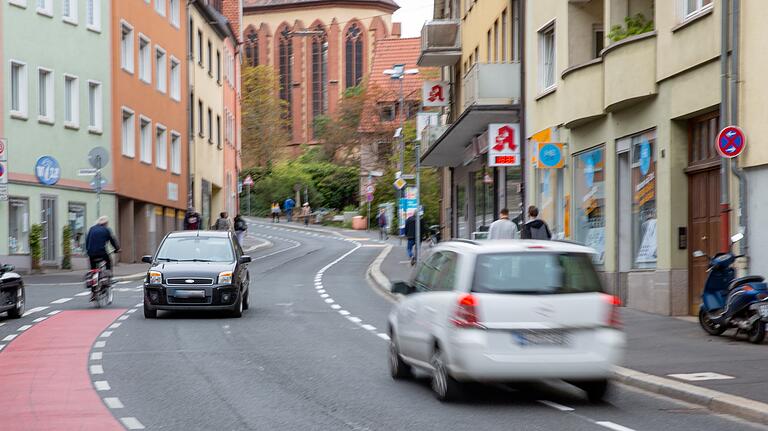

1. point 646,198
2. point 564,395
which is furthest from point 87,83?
point 564,395

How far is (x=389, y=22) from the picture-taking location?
11194 cm

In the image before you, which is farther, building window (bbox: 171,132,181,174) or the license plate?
building window (bbox: 171,132,181,174)

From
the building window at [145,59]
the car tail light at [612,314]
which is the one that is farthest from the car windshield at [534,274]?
the building window at [145,59]

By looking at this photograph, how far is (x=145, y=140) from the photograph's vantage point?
161 feet

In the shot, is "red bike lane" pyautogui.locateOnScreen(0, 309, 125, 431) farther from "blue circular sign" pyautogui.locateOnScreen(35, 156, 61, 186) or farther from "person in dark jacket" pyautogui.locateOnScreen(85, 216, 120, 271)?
"blue circular sign" pyautogui.locateOnScreen(35, 156, 61, 186)

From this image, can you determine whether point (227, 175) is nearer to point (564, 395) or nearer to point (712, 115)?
point (712, 115)

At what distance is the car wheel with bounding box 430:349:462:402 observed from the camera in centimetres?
1105

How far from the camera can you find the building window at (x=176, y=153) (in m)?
54.2

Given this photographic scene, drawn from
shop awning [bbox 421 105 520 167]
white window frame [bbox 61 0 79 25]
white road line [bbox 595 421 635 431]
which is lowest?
white road line [bbox 595 421 635 431]

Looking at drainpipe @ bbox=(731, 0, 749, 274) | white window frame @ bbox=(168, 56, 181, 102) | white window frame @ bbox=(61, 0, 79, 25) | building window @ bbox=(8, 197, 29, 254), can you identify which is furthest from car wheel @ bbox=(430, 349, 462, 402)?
white window frame @ bbox=(168, 56, 181, 102)

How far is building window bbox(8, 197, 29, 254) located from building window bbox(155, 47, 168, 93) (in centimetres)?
1462

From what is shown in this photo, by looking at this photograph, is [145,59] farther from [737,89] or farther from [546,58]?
[737,89]

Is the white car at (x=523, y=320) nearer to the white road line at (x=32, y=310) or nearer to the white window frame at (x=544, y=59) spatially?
the white road line at (x=32, y=310)

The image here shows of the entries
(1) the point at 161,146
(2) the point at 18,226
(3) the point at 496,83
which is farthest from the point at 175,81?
(3) the point at 496,83
